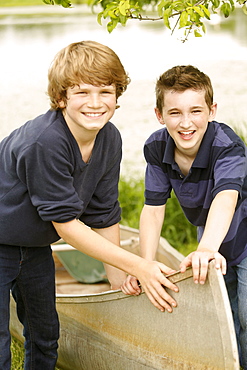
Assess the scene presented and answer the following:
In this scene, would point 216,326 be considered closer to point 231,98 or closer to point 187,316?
point 187,316

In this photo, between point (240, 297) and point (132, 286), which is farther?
point (240, 297)

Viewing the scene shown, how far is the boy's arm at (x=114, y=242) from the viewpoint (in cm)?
265

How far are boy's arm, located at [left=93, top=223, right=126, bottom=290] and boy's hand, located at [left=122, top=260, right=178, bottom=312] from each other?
45 centimetres

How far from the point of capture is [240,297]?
97.8 inches

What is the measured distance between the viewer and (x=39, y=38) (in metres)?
16.8

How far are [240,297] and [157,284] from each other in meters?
0.45

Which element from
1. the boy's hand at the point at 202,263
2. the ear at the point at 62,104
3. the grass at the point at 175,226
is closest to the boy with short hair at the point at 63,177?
the ear at the point at 62,104

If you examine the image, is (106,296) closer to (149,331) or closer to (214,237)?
(149,331)

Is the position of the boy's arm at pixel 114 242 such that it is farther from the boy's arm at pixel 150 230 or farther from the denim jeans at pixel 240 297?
the denim jeans at pixel 240 297

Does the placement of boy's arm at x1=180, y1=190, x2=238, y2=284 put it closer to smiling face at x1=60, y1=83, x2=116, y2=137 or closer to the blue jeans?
smiling face at x1=60, y1=83, x2=116, y2=137

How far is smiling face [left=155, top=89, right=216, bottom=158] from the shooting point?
231 centimetres

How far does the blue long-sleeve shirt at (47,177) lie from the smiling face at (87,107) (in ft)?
0.13

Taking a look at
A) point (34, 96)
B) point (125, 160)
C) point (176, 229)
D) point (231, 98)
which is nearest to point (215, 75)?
point (231, 98)

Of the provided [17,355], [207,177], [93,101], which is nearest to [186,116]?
[207,177]
